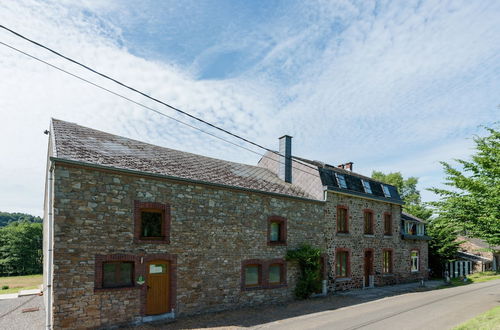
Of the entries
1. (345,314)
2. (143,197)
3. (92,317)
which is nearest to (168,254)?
(143,197)

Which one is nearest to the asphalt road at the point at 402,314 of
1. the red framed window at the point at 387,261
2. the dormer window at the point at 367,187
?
the red framed window at the point at 387,261

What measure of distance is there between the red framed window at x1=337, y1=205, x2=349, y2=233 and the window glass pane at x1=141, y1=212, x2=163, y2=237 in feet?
35.9

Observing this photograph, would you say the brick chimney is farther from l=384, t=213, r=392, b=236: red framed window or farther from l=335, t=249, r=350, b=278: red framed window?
l=384, t=213, r=392, b=236: red framed window

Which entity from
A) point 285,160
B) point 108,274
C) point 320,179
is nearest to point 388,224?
point 320,179

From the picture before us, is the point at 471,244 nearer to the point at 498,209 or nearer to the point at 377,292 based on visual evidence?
the point at 377,292

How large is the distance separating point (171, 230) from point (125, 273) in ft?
6.57

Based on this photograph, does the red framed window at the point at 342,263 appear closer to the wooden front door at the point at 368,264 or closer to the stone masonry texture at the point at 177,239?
the stone masonry texture at the point at 177,239

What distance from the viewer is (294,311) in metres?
12.9

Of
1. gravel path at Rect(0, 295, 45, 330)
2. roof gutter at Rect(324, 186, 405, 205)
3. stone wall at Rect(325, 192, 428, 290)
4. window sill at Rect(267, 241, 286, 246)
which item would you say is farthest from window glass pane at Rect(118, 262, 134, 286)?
roof gutter at Rect(324, 186, 405, 205)

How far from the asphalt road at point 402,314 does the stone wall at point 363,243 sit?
11.1 ft

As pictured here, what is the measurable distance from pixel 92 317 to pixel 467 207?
44.7ft

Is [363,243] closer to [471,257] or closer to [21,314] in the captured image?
[21,314]

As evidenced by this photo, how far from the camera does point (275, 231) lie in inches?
607

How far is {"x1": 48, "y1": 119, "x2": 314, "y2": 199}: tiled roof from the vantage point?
10.7 meters
